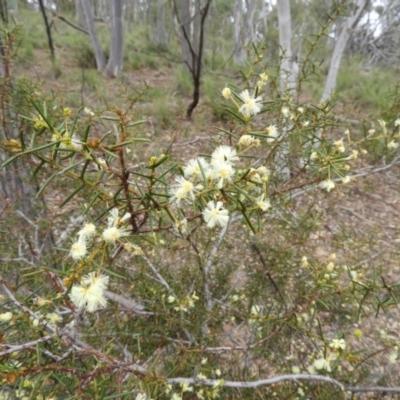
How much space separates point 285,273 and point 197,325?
898mm

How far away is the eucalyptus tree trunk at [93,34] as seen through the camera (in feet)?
20.6

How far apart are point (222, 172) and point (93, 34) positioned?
7230 mm

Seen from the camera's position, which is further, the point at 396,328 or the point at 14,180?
the point at 396,328

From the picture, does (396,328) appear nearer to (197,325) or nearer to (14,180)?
(197,325)

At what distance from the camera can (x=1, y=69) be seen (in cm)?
173

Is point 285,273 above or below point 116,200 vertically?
below

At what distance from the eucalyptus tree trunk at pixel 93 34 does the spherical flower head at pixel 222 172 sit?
23.4 feet

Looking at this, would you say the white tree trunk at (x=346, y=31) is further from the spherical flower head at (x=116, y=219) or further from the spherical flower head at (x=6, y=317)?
the spherical flower head at (x=6, y=317)

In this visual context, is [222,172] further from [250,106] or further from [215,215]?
[250,106]

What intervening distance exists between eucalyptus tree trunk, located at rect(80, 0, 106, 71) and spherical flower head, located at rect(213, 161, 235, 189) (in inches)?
280

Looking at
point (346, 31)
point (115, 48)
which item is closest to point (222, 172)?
point (346, 31)

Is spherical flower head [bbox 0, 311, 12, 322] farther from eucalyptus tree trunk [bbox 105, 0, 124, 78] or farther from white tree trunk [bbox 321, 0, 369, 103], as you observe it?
eucalyptus tree trunk [bbox 105, 0, 124, 78]

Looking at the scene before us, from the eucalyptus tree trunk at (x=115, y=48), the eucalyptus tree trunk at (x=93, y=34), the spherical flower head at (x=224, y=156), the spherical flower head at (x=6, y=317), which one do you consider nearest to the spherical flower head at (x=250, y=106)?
the spherical flower head at (x=224, y=156)

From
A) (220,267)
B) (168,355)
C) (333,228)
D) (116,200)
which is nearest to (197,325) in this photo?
(168,355)
